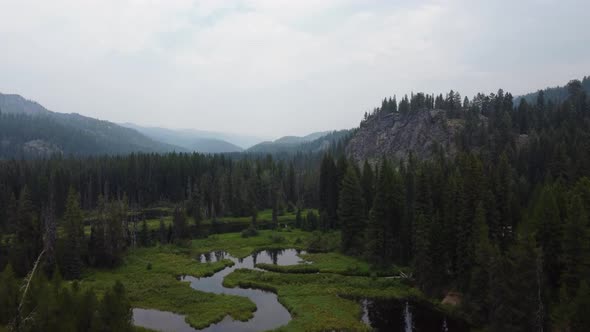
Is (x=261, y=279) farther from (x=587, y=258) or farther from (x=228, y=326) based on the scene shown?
(x=587, y=258)

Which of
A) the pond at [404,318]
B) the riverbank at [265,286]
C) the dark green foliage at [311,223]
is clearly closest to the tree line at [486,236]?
the pond at [404,318]

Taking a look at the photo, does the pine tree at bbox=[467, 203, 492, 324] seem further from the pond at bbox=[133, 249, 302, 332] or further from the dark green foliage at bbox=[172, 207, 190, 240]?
the dark green foliage at bbox=[172, 207, 190, 240]

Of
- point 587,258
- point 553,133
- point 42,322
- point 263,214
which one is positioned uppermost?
point 553,133

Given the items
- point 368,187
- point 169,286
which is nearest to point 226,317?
point 169,286

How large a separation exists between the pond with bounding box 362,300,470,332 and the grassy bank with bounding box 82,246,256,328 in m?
14.7

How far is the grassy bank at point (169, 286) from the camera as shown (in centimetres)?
5033

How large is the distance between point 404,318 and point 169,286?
1318 inches

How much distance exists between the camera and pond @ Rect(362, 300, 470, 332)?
4516cm

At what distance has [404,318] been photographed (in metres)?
48.1

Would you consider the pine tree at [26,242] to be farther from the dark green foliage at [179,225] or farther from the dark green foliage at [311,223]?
the dark green foliage at [311,223]

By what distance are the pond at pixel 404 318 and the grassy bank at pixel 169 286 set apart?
48.4 ft

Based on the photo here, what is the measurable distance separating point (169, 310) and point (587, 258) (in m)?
46.3

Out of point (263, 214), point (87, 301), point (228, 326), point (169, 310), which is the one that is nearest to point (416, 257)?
point (228, 326)

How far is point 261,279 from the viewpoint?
208ft
